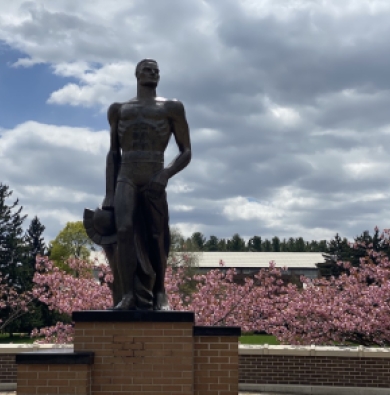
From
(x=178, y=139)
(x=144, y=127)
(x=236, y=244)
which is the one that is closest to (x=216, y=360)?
(x=178, y=139)

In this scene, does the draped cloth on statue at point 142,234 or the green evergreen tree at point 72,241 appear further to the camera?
the green evergreen tree at point 72,241

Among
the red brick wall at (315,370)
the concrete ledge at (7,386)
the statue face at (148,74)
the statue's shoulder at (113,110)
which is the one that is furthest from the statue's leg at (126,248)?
the concrete ledge at (7,386)

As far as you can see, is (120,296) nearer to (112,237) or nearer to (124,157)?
(112,237)

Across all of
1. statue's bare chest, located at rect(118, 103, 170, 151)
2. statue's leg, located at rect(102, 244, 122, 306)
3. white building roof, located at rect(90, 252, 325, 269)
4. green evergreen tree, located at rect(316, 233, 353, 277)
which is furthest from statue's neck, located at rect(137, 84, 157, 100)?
white building roof, located at rect(90, 252, 325, 269)

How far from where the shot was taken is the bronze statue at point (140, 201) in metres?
7.31

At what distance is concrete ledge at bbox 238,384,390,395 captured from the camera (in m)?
13.4

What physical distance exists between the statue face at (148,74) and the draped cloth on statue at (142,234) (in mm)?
1247

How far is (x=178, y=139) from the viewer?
306 inches

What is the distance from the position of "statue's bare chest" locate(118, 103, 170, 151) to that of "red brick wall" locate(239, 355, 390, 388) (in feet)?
26.0

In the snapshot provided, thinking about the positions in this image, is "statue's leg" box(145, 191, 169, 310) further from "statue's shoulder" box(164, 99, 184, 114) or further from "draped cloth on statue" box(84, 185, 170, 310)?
"statue's shoulder" box(164, 99, 184, 114)

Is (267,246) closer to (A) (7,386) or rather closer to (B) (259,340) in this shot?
(B) (259,340)

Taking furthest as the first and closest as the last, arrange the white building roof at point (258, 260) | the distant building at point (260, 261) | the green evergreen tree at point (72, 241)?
the white building roof at point (258, 260) → the distant building at point (260, 261) → the green evergreen tree at point (72, 241)

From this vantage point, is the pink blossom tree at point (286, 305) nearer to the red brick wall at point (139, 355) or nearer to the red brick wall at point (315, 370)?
the red brick wall at point (315, 370)

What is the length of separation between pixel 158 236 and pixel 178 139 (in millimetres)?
1214
